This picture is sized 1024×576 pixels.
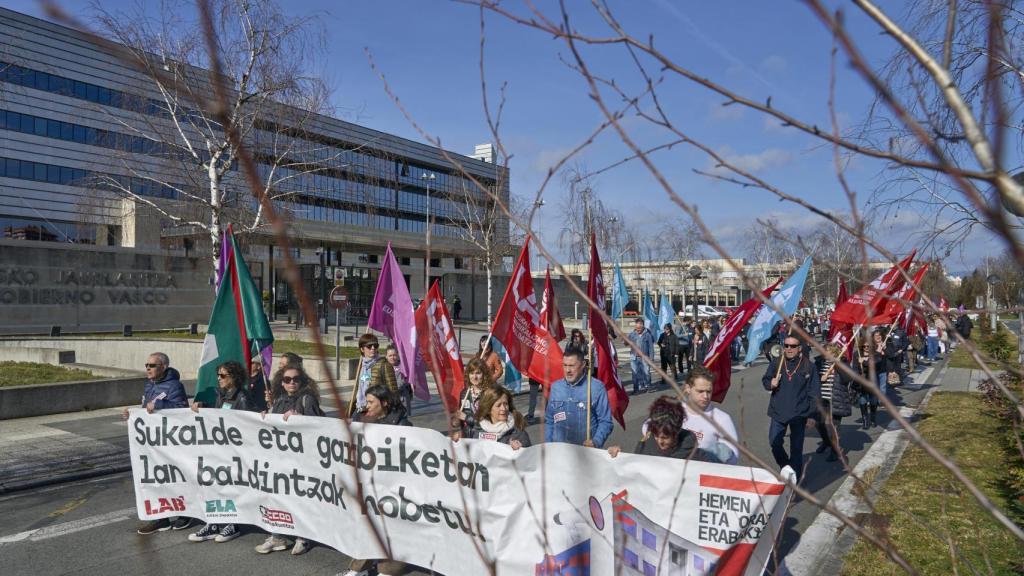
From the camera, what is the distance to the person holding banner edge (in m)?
6.21

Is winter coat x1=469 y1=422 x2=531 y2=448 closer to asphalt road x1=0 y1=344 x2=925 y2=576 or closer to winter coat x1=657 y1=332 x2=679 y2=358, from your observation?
asphalt road x1=0 y1=344 x2=925 y2=576

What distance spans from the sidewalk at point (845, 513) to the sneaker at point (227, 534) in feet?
15.0

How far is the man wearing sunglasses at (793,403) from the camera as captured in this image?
7.50 m

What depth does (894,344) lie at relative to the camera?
51.9ft

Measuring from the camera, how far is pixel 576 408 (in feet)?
20.5

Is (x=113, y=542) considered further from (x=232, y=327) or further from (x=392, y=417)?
(x=392, y=417)

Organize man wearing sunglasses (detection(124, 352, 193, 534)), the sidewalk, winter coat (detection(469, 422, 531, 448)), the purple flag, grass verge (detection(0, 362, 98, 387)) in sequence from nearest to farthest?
the sidewalk → winter coat (detection(469, 422, 531, 448)) → man wearing sunglasses (detection(124, 352, 193, 534)) → the purple flag → grass verge (detection(0, 362, 98, 387))

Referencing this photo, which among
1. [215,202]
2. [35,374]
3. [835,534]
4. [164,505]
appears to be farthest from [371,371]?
[215,202]

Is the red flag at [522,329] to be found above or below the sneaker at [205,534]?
above

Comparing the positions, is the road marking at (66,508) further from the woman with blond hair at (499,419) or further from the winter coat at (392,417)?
the woman with blond hair at (499,419)

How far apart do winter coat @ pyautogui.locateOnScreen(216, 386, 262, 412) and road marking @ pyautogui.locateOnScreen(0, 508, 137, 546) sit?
149 centimetres

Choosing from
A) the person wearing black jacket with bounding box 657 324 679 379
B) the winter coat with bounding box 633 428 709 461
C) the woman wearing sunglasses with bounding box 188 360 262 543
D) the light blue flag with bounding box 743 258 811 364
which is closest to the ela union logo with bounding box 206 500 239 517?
the woman wearing sunglasses with bounding box 188 360 262 543

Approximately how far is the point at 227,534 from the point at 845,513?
18.0 ft

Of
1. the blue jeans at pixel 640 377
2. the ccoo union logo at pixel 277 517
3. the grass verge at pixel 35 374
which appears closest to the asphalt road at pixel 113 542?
the ccoo union logo at pixel 277 517
